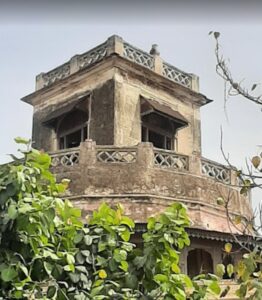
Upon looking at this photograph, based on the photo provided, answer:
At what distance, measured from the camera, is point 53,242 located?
15.4 feet

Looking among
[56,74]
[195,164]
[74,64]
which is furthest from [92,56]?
[195,164]

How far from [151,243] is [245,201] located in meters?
11.4

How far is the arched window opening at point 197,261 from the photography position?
569 inches

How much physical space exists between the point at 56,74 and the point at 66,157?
4.33 meters

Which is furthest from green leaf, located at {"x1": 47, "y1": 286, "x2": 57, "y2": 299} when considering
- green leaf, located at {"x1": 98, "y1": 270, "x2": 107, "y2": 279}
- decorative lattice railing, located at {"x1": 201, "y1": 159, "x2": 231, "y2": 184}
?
decorative lattice railing, located at {"x1": 201, "y1": 159, "x2": 231, "y2": 184}

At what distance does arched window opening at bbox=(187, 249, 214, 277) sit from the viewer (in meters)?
14.4

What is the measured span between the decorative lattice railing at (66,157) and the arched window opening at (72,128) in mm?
2387

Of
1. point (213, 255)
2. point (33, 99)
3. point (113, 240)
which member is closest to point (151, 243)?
point (113, 240)

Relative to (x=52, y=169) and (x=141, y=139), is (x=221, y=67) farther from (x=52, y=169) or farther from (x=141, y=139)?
(x=141, y=139)

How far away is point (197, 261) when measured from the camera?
14.7m

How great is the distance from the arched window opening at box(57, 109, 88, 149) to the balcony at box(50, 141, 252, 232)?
2592 millimetres

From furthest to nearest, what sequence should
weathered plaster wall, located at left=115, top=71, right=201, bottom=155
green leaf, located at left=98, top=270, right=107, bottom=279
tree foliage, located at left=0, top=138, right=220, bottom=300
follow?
weathered plaster wall, located at left=115, top=71, right=201, bottom=155
green leaf, located at left=98, top=270, right=107, bottom=279
tree foliage, located at left=0, top=138, right=220, bottom=300

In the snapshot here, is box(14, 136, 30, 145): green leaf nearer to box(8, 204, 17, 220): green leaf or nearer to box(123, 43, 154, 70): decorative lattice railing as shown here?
box(8, 204, 17, 220): green leaf

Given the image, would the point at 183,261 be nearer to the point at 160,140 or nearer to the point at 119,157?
the point at 119,157
